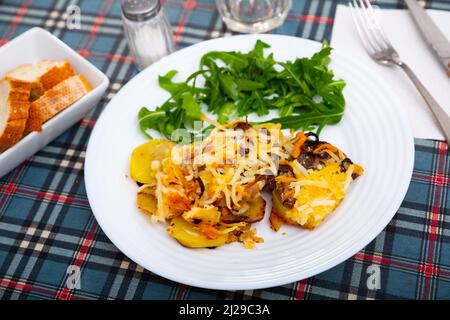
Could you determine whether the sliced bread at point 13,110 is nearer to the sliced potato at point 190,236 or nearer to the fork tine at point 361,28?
the sliced potato at point 190,236

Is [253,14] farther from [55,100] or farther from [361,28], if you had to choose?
[55,100]

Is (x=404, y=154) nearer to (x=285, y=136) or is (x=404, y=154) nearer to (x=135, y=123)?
(x=285, y=136)

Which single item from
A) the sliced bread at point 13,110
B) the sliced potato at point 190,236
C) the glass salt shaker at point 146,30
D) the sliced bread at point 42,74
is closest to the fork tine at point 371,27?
the glass salt shaker at point 146,30

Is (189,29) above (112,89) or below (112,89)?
above

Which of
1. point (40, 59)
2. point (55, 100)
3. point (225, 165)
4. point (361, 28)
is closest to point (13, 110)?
point (55, 100)

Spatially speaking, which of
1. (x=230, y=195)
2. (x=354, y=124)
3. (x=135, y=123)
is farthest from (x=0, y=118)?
(x=354, y=124)

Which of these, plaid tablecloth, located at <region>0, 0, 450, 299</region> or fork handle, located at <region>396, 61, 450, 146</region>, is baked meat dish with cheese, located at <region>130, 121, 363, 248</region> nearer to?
plaid tablecloth, located at <region>0, 0, 450, 299</region>

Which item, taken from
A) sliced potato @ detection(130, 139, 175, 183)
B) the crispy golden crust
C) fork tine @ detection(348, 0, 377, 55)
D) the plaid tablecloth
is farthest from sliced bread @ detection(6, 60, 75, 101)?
fork tine @ detection(348, 0, 377, 55)
